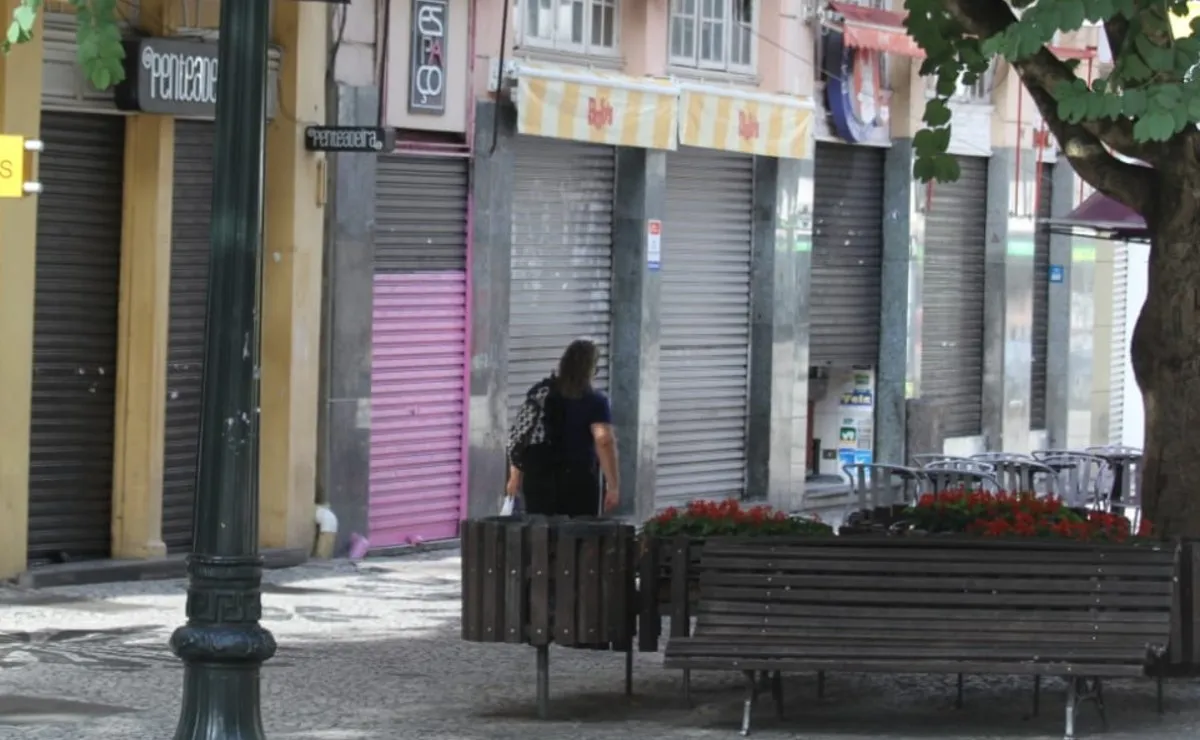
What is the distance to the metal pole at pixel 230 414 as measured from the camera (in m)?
8.90

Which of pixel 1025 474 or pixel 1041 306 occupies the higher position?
pixel 1041 306

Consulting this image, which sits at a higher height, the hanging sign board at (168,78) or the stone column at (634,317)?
the hanging sign board at (168,78)

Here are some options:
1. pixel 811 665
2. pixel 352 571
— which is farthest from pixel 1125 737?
pixel 352 571

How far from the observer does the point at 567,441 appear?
47.3 feet

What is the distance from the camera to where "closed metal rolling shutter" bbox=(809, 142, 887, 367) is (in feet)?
82.4

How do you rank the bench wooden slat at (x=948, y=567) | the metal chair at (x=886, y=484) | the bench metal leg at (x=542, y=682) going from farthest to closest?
the metal chair at (x=886, y=484) < the bench metal leg at (x=542, y=682) < the bench wooden slat at (x=948, y=567)

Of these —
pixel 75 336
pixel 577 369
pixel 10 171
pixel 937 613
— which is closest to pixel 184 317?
pixel 75 336

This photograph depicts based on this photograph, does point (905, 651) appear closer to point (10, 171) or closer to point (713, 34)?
point (10, 171)

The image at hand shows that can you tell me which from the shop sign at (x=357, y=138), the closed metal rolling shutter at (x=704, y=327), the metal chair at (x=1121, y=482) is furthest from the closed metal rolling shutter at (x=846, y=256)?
the shop sign at (x=357, y=138)

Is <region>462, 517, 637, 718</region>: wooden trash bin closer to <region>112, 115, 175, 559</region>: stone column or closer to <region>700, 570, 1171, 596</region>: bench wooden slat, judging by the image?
<region>700, 570, 1171, 596</region>: bench wooden slat

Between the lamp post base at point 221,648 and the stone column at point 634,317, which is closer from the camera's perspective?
the lamp post base at point 221,648

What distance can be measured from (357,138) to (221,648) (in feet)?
30.2

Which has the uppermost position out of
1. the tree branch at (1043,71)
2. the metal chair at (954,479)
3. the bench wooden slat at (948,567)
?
the tree branch at (1043,71)

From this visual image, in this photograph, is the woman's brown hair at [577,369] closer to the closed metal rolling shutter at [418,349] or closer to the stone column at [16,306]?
the stone column at [16,306]
